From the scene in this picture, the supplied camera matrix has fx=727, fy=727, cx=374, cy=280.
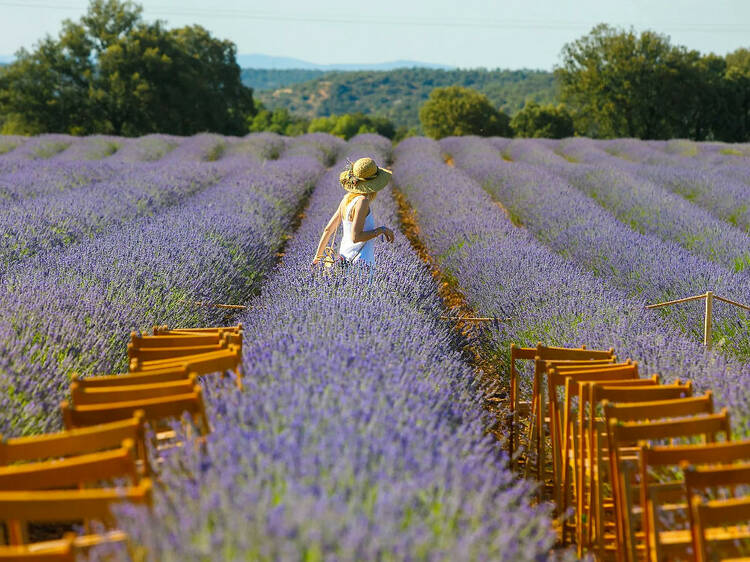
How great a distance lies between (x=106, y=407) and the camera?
6.00 ft

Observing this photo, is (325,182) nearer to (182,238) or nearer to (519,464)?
(182,238)

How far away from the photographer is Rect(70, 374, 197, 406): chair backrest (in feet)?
6.24

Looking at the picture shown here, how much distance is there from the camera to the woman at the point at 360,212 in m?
3.87

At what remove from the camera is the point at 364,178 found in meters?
3.90

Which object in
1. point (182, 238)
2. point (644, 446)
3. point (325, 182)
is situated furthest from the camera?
point (325, 182)

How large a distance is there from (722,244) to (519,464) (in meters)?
3.49

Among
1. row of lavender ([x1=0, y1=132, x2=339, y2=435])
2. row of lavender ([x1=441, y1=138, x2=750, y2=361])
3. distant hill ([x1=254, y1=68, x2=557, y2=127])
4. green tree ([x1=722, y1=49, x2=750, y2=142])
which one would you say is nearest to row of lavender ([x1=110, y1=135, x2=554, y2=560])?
row of lavender ([x1=0, y1=132, x2=339, y2=435])

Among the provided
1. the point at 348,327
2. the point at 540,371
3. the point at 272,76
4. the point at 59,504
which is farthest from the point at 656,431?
the point at 272,76

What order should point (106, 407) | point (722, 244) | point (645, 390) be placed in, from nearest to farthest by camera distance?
1. point (106, 407)
2. point (645, 390)
3. point (722, 244)

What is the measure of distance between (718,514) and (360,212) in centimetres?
260

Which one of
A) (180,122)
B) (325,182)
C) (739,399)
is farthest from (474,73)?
(739,399)

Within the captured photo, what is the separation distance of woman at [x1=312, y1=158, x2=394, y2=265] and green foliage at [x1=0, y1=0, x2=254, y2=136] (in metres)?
22.7

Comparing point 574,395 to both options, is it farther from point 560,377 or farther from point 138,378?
point 138,378

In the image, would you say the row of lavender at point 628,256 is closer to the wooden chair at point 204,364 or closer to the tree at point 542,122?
the wooden chair at point 204,364
